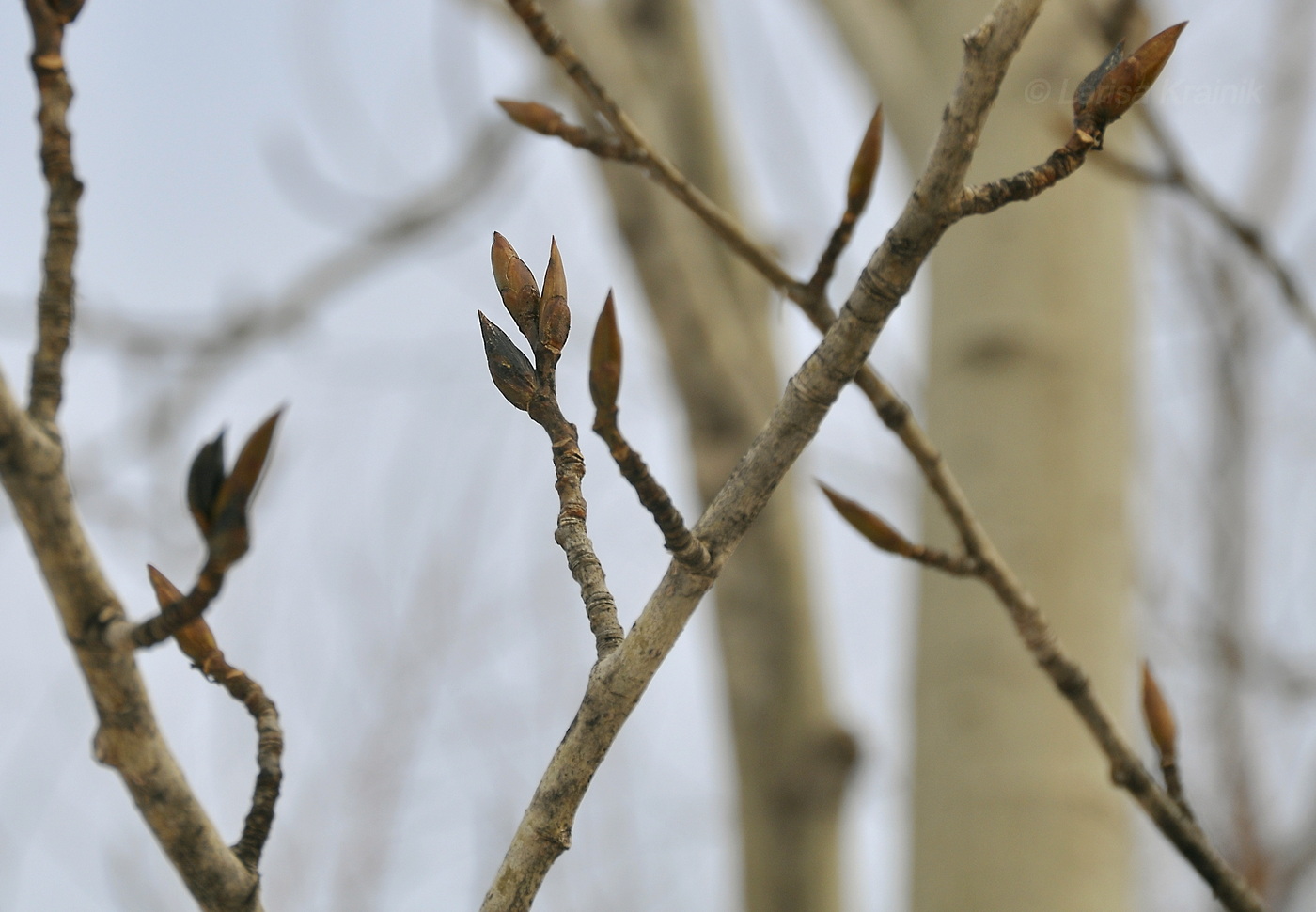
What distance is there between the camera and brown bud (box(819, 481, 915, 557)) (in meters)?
0.63

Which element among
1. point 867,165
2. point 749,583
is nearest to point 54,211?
point 867,165

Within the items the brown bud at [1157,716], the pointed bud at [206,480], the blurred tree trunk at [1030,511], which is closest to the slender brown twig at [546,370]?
the pointed bud at [206,480]

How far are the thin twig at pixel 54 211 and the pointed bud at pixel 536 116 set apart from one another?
0.92 ft

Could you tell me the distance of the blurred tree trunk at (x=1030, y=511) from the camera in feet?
4.31

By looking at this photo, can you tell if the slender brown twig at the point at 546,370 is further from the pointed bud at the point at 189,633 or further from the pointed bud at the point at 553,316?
the pointed bud at the point at 189,633

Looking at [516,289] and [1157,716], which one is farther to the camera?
[1157,716]

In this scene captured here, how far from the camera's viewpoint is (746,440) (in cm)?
182

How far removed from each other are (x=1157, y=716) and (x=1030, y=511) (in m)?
0.80

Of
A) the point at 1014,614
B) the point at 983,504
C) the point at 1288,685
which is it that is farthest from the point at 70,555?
the point at 1288,685

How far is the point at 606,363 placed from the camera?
1.45 feet

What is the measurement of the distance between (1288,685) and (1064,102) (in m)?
1.52

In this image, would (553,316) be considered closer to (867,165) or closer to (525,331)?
(525,331)

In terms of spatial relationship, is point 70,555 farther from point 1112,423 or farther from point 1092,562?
point 1112,423

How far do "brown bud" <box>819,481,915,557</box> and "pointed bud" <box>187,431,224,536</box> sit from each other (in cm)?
34
